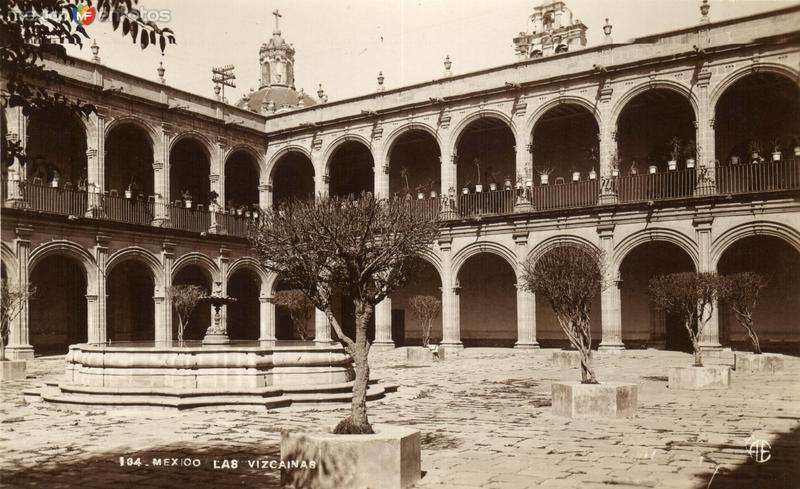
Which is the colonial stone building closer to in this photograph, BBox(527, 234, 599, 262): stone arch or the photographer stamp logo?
BBox(527, 234, 599, 262): stone arch

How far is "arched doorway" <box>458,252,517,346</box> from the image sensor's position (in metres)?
27.4

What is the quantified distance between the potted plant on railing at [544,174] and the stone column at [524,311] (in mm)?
1629

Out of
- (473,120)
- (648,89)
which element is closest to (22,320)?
(473,120)

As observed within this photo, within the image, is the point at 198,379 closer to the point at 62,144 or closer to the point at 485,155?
the point at 62,144

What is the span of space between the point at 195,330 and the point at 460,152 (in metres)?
11.7

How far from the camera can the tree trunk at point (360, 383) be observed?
19.9ft

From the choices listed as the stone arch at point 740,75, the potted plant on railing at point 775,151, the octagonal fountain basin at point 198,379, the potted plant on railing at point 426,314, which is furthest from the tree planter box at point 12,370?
the potted plant on railing at point 775,151

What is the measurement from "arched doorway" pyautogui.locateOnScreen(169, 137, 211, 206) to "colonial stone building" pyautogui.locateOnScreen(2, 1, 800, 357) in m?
0.08

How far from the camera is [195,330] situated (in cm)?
2961

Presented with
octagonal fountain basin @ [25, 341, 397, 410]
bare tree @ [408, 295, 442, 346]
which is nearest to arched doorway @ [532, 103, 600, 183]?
bare tree @ [408, 295, 442, 346]

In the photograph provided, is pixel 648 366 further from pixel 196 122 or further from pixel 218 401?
pixel 196 122

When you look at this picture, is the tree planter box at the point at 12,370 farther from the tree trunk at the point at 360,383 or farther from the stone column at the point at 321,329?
the stone column at the point at 321,329

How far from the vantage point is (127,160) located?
27.2 m

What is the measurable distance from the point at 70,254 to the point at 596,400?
1720 cm
